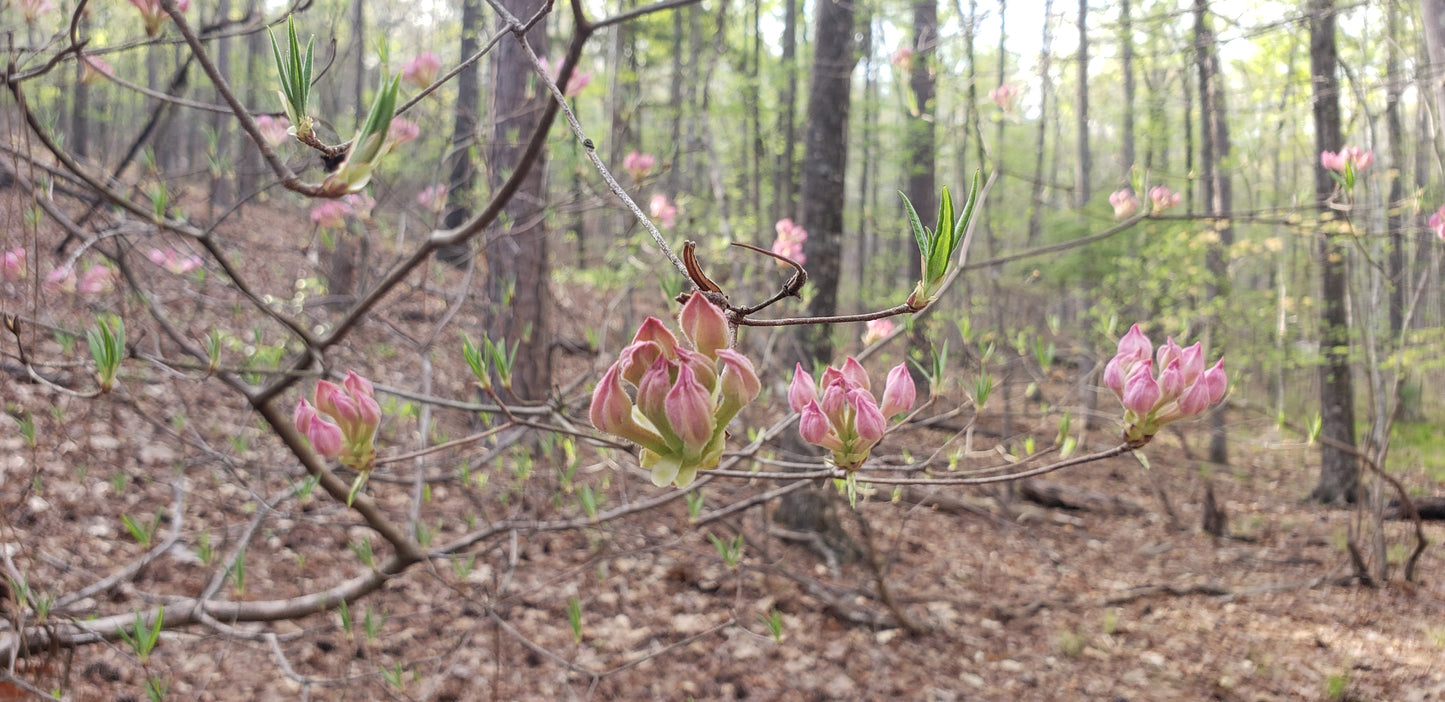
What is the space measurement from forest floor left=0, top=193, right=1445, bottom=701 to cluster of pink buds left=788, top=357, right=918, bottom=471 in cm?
129

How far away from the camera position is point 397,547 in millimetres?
1764

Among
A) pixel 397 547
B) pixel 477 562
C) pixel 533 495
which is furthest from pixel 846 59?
pixel 397 547

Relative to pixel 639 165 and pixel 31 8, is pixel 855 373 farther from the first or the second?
pixel 31 8

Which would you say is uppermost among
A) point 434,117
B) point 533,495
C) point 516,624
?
point 434,117

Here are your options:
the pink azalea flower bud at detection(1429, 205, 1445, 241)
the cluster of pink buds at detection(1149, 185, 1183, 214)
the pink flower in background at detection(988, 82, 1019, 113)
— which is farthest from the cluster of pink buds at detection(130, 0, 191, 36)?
the pink azalea flower bud at detection(1429, 205, 1445, 241)

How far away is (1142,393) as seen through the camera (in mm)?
997

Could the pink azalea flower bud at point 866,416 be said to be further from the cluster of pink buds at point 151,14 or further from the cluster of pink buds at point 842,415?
the cluster of pink buds at point 151,14

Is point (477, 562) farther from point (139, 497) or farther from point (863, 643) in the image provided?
point (863, 643)

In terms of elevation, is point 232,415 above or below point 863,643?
above

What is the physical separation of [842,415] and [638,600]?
297 centimetres

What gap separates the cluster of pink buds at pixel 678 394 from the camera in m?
0.56

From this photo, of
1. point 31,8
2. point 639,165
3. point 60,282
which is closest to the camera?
point 31,8

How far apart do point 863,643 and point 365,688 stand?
2020mm

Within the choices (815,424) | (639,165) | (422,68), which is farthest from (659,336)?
(422,68)
